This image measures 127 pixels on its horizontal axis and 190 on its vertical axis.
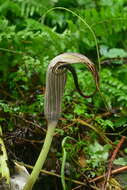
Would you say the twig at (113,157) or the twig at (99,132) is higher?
the twig at (99,132)

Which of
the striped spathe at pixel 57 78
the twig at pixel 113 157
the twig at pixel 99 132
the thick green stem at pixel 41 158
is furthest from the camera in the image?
the twig at pixel 99 132

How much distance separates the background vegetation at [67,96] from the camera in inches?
72.2

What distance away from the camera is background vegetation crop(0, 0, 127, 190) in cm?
183

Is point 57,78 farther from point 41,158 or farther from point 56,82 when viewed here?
point 41,158

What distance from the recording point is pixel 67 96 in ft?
6.74

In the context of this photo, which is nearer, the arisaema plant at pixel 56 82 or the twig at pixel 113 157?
the arisaema plant at pixel 56 82

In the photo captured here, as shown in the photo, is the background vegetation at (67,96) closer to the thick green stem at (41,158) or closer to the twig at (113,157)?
the twig at (113,157)

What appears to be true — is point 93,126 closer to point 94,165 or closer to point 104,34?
point 94,165

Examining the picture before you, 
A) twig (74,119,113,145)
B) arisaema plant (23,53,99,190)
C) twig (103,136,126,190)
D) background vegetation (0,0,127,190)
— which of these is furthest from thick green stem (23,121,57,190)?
twig (74,119,113,145)

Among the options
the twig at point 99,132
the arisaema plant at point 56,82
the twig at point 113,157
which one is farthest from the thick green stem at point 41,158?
the twig at point 99,132

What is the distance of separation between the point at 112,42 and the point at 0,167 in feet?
5.32

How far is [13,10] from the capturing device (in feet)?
9.77

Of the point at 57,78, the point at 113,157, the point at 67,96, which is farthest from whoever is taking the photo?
the point at 67,96

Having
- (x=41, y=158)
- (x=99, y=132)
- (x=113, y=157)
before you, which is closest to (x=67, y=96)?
(x=99, y=132)
